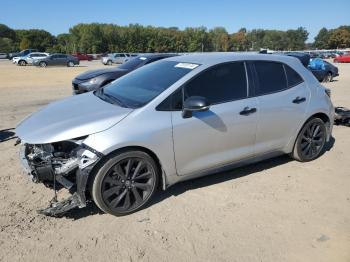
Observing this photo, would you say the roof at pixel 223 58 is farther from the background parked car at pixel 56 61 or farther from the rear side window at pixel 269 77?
the background parked car at pixel 56 61

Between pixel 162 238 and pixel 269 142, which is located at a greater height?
pixel 269 142

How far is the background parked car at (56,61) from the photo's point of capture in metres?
39.0

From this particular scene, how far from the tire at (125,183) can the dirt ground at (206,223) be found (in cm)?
14

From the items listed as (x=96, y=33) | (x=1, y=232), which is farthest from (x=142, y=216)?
(x=96, y=33)

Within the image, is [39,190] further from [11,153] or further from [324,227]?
[324,227]

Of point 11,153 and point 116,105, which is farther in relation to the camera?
→ point 11,153

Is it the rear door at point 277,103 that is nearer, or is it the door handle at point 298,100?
the rear door at point 277,103

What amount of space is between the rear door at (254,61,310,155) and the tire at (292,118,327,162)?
0.82 ft

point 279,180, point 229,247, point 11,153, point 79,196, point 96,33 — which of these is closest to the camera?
Answer: point 229,247

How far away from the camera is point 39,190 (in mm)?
4824

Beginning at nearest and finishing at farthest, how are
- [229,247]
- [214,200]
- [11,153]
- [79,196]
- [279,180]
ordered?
[229,247]
[79,196]
[214,200]
[279,180]
[11,153]

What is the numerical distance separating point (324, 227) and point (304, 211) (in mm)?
361

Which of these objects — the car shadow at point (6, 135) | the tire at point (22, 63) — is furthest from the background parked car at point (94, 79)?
the tire at point (22, 63)

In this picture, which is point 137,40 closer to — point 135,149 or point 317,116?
point 317,116
